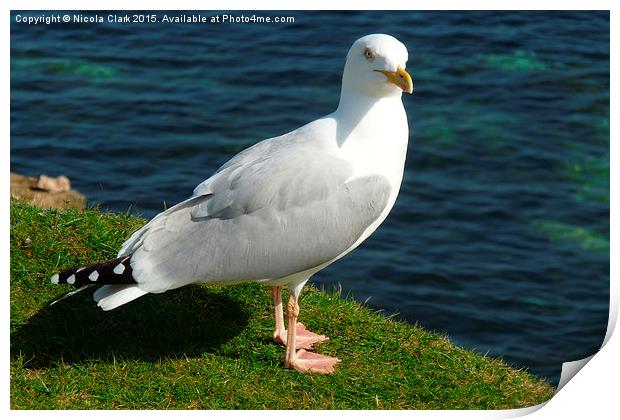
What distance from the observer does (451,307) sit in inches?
395

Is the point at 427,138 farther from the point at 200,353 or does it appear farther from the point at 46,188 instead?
the point at 200,353

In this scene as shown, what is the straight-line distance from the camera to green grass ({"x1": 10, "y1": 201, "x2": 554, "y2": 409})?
5.52 meters

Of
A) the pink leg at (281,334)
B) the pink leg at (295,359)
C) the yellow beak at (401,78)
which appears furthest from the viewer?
the pink leg at (281,334)

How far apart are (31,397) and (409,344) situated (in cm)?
240

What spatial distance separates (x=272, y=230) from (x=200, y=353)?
99cm

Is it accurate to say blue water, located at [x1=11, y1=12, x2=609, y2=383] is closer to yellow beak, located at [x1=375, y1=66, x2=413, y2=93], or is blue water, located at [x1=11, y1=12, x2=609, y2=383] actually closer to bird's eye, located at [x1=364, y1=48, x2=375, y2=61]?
bird's eye, located at [x1=364, y1=48, x2=375, y2=61]

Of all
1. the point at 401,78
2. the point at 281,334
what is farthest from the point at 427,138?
the point at 401,78

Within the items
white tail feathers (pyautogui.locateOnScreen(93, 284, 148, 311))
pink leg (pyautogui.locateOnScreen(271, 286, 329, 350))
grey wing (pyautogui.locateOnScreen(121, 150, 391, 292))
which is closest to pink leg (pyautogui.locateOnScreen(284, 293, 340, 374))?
pink leg (pyautogui.locateOnScreen(271, 286, 329, 350))

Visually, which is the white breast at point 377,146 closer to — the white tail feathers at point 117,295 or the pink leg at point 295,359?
the pink leg at point 295,359

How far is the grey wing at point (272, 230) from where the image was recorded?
17.9ft

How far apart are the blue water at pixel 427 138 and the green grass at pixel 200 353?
168 cm

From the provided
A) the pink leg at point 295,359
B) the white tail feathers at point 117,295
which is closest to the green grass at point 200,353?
the pink leg at point 295,359
